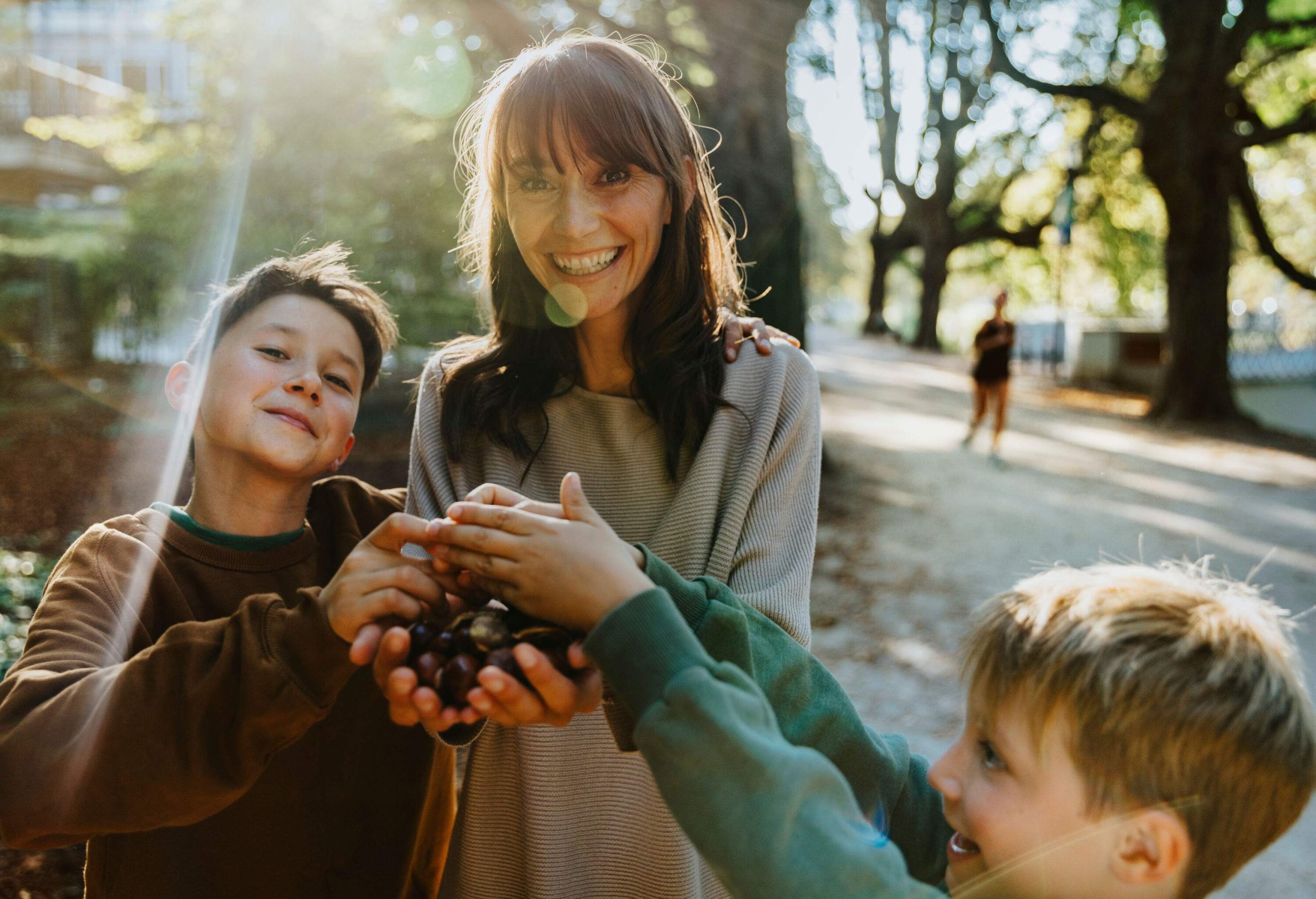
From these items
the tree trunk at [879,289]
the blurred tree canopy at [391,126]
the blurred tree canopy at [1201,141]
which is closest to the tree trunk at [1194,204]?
the blurred tree canopy at [1201,141]

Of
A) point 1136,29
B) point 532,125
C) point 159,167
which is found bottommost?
point 532,125

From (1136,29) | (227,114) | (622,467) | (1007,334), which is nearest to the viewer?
(622,467)

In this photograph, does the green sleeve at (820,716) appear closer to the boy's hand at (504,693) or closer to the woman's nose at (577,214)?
the boy's hand at (504,693)

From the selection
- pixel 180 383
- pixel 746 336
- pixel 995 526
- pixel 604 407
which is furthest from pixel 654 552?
pixel 995 526

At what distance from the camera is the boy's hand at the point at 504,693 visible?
137cm

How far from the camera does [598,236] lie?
6.62 feet

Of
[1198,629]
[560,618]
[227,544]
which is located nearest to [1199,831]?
[1198,629]

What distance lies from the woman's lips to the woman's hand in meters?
1.01

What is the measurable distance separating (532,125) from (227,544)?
1059mm

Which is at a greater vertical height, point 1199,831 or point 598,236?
point 598,236

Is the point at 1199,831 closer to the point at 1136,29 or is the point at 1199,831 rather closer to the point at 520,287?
the point at 520,287

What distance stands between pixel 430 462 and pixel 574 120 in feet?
2.51

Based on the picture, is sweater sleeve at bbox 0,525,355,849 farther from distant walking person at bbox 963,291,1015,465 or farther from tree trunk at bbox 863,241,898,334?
tree trunk at bbox 863,241,898,334

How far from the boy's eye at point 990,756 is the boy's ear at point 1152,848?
7.4 inches
